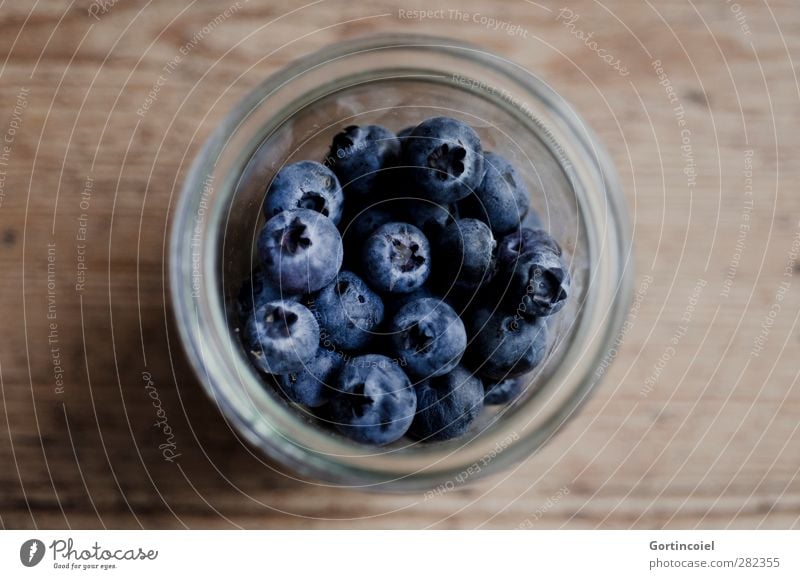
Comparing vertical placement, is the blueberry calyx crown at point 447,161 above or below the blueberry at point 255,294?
above

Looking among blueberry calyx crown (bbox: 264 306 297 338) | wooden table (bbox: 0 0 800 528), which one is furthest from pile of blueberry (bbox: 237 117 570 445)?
wooden table (bbox: 0 0 800 528)

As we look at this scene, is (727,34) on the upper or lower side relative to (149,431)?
upper

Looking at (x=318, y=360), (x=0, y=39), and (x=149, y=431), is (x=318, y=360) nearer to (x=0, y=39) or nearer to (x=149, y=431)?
(x=149, y=431)

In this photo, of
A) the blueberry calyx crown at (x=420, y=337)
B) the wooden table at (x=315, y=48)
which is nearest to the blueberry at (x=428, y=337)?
the blueberry calyx crown at (x=420, y=337)

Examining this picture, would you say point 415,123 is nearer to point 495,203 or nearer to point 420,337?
point 495,203

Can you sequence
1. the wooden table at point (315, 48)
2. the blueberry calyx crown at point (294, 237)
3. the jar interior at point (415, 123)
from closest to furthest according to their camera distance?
the blueberry calyx crown at point (294, 237) → the jar interior at point (415, 123) → the wooden table at point (315, 48)

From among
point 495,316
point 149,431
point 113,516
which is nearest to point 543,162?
point 495,316

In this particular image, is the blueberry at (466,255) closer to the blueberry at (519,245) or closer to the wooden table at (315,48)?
the blueberry at (519,245)
